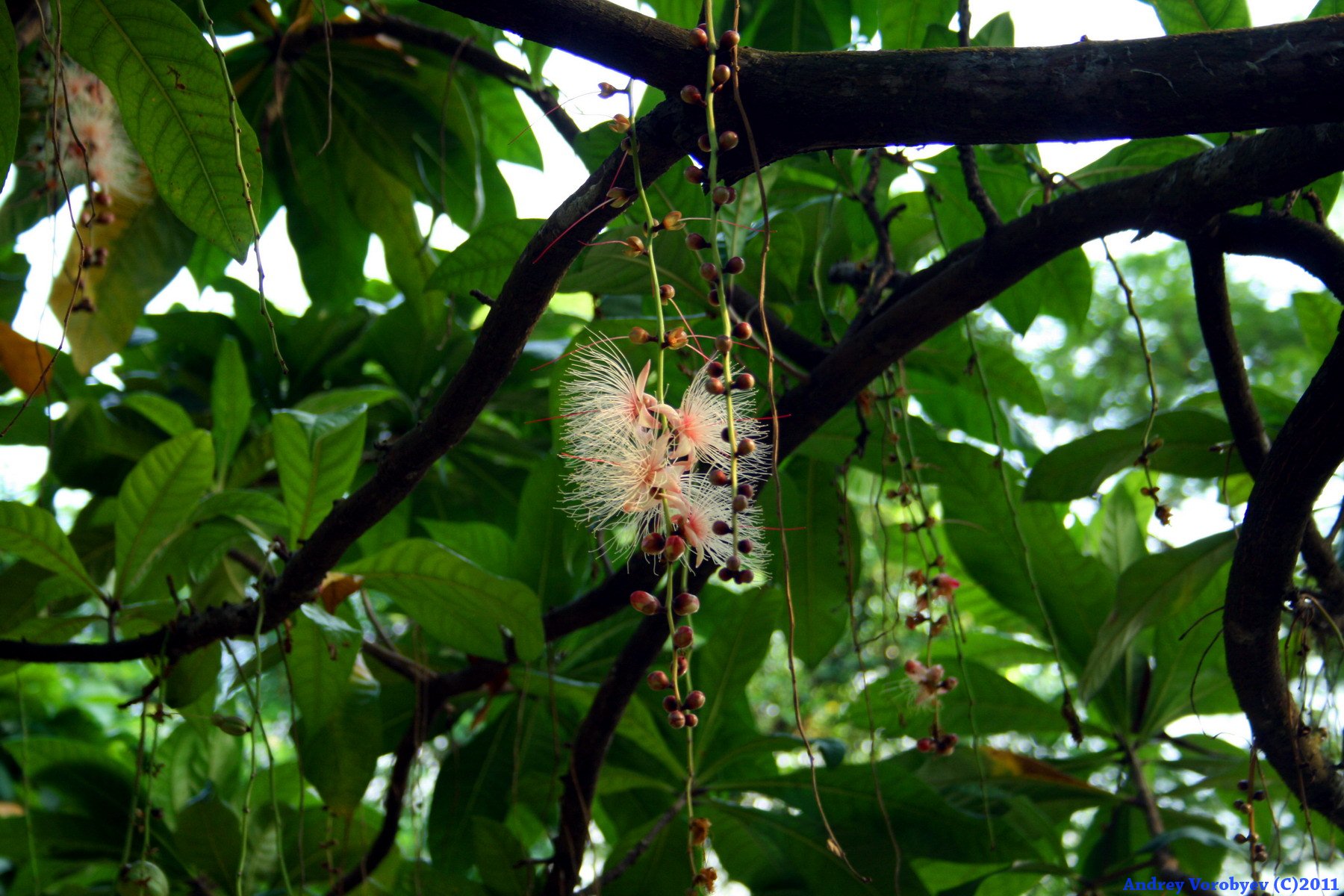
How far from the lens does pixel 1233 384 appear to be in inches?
41.6

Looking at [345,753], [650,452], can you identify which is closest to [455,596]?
[345,753]

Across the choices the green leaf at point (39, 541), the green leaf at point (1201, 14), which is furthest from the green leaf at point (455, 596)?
the green leaf at point (1201, 14)

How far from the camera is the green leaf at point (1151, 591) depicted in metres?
1.27

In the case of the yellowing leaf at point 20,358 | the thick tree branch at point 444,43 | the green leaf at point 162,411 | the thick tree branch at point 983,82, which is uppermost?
the thick tree branch at point 444,43

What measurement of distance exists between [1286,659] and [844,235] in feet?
2.98

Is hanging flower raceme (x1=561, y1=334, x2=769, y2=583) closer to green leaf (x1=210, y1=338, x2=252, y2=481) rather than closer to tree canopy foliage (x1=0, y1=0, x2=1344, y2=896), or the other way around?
tree canopy foliage (x1=0, y1=0, x2=1344, y2=896)

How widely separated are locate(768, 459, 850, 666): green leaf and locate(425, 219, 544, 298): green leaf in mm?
536

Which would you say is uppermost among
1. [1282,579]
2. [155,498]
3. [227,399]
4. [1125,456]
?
[227,399]

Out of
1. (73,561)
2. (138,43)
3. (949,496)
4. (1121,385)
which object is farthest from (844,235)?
(1121,385)

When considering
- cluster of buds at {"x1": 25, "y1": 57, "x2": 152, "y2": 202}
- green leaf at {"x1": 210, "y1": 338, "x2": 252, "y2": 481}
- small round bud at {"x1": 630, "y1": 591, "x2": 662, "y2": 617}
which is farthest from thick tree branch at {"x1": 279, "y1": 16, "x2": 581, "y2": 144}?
small round bud at {"x1": 630, "y1": 591, "x2": 662, "y2": 617}

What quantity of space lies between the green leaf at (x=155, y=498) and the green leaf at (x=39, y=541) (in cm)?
5

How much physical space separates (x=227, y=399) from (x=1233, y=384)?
4.52 feet

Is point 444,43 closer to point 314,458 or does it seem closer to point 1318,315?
point 314,458

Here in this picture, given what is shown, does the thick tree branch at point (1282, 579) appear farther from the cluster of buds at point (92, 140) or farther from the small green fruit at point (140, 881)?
the cluster of buds at point (92, 140)
